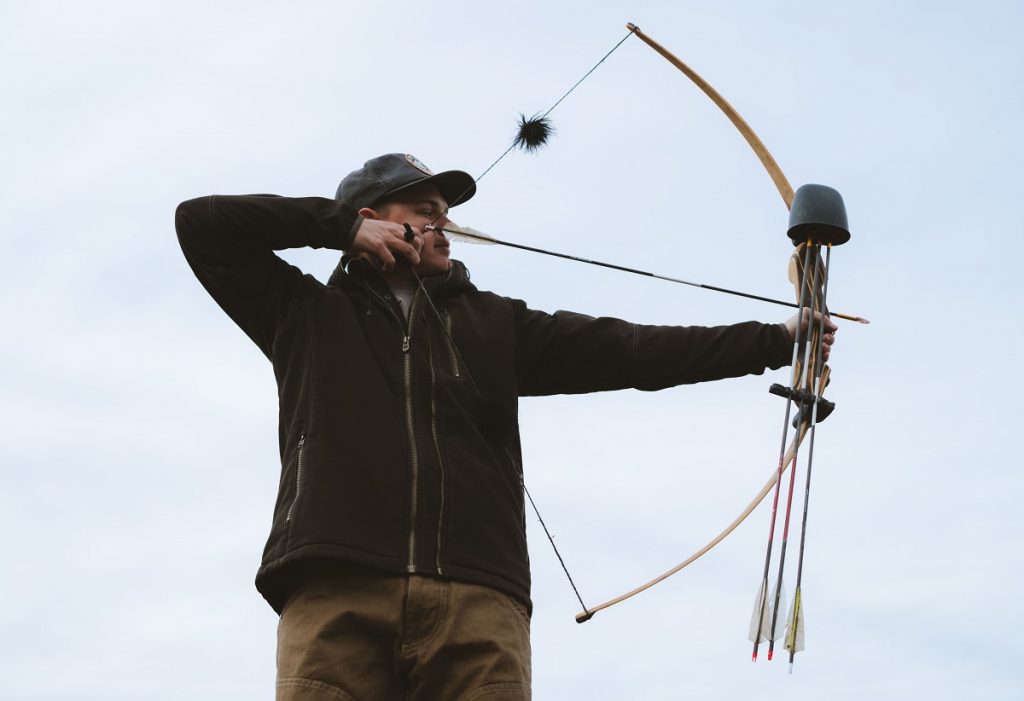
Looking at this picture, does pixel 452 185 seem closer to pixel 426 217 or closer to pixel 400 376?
pixel 426 217

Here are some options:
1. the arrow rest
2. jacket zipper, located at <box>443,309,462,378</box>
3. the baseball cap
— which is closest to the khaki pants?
jacket zipper, located at <box>443,309,462,378</box>

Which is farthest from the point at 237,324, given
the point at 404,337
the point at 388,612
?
the point at 388,612

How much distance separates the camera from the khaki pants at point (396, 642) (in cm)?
242

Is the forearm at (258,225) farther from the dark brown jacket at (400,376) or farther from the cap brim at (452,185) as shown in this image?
the cap brim at (452,185)

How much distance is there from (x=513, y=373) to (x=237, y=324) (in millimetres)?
629

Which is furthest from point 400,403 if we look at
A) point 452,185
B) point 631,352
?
point 452,185

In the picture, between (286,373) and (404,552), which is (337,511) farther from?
(286,373)

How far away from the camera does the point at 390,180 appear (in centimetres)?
312

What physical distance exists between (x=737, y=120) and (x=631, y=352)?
2.75 ft

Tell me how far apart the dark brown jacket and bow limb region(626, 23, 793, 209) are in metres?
0.49

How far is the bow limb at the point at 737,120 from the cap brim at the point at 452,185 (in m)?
0.65

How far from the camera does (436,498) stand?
2541mm

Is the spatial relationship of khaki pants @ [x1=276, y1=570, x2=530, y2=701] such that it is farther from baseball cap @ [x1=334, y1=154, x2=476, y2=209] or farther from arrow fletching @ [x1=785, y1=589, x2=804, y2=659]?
baseball cap @ [x1=334, y1=154, x2=476, y2=209]

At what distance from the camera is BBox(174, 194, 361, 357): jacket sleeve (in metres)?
2.77
